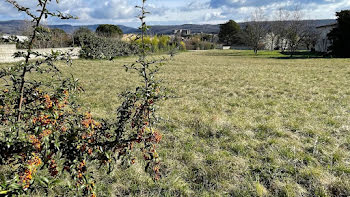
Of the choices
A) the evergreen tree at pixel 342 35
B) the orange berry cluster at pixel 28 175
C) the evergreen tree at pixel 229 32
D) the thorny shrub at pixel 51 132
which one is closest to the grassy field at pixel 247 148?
the thorny shrub at pixel 51 132

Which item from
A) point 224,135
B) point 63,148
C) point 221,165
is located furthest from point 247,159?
point 63,148

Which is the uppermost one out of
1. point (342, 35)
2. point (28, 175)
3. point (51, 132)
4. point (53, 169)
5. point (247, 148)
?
point (342, 35)

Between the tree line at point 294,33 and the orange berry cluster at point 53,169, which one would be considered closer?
the orange berry cluster at point 53,169

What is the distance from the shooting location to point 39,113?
1793mm

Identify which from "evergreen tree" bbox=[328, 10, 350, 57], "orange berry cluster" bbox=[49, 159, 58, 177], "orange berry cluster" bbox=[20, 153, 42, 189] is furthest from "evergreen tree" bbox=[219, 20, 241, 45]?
"orange berry cluster" bbox=[20, 153, 42, 189]

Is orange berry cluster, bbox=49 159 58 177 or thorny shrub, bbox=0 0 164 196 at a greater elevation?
thorny shrub, bbox=0 0 164 196

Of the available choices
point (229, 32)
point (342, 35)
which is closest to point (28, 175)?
point (342, 35)

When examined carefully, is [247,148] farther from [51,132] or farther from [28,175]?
[28,175]

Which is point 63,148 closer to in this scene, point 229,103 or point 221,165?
point 221,165

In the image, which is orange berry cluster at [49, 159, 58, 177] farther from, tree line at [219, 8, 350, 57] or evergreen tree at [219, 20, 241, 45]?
evergreen tree at [219, 20, 241, 45]

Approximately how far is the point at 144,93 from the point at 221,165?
1.57 meters

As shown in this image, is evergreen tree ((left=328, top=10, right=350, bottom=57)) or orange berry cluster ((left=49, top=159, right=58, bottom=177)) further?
evergreen tree ((left=328, top=10, right=350, bottom=57))

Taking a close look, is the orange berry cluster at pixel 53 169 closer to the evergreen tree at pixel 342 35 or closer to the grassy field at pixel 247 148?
the grassy field at pixel 247 148

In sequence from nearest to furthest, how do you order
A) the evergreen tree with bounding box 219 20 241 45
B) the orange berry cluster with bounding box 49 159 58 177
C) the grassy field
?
the orange berry cluster with bounding box 49 159 58 177 < the grassy field < the evergreen tree with bounding box 219 20 241 45
